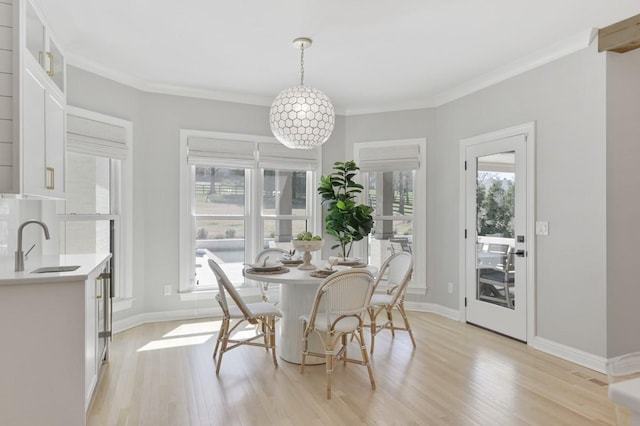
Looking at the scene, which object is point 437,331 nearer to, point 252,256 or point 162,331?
point 252,256

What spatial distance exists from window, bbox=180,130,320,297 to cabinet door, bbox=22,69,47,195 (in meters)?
2.26

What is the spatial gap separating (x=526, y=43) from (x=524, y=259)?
1959 millimetres

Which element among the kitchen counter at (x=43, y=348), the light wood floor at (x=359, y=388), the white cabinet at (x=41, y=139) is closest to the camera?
the kitchen counter at (x=43, y=348)

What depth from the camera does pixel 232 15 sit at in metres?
3.08

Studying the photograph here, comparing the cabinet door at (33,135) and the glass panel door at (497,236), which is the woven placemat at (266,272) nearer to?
the cabinet door at (33,135)

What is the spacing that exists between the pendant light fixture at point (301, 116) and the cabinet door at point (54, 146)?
5.01ft

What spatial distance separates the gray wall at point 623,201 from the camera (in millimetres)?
3250

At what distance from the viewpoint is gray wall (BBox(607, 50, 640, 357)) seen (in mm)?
3250

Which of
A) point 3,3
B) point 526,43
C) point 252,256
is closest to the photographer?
point 3,3

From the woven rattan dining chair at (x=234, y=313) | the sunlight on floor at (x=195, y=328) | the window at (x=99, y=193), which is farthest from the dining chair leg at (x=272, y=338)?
the window at (x=99, y=193)

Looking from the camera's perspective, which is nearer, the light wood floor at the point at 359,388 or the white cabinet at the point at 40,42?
the white cabinet at the point at 40,42

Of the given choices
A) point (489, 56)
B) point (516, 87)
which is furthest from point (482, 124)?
point (489, 56)

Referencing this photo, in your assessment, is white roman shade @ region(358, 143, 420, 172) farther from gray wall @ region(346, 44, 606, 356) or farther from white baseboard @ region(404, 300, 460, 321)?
white baseboard @ region(404, 300, 460, 321)

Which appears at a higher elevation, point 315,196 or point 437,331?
point 315,196
